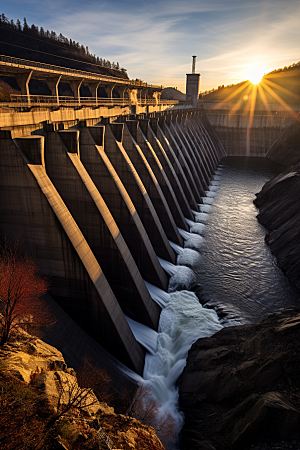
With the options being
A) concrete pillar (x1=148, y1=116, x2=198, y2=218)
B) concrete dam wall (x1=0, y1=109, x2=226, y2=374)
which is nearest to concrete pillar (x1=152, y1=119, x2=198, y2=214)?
concrete pillar (x1=148, y1=116, x2=198, y2=218)

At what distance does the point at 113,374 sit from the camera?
38.7 feet

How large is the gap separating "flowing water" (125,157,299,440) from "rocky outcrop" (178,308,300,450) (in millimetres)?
1047

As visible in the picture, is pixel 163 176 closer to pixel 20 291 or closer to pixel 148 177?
pixel 148 177

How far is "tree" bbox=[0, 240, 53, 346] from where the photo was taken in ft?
31.4

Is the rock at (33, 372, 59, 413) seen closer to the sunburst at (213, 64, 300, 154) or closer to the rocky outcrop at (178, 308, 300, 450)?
the rocky outcrop at (178, 308, 300, 450)

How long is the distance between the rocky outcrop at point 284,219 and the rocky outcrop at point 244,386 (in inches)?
331

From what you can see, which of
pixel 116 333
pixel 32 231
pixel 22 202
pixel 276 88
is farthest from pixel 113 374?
pixel 276 88

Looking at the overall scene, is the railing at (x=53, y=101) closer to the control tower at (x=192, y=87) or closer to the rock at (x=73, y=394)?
the rock at (x=73, y=394)

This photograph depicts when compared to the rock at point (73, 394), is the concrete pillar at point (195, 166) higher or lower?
higher

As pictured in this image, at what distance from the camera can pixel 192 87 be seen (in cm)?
7162

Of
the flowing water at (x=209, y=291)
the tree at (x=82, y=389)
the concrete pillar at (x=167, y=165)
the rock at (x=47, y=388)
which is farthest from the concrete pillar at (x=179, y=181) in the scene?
the rock at (x=47, y=388)

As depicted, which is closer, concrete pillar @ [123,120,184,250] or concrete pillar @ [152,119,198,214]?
concrete pillar @ [123,120,184,250]

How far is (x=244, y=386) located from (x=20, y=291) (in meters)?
8.77

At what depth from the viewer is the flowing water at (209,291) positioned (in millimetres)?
13766
